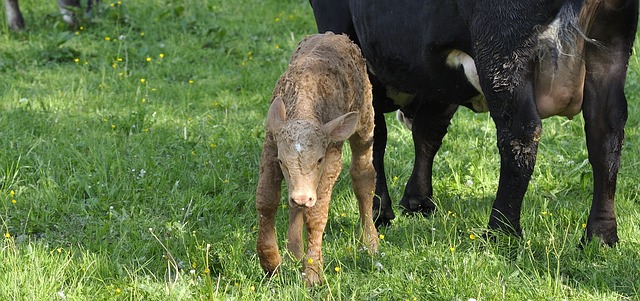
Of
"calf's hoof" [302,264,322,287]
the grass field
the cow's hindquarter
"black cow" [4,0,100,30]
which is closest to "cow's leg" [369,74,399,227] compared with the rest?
the grass field

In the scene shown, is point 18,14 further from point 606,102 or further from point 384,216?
point 606,102

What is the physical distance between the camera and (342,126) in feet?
15.9

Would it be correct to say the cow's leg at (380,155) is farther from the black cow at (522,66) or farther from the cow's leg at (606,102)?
the cow's leg at (606,102)

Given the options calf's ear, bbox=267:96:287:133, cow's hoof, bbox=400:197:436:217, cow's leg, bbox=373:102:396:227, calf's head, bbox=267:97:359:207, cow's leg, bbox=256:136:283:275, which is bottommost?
cow's hoof, bbox=400:197:436:217

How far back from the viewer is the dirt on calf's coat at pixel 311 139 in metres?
4.65

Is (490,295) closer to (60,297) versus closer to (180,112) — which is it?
(60,297)

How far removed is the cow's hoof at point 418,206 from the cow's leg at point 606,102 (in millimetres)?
1279

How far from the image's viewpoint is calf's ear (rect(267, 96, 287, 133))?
15.6 feet

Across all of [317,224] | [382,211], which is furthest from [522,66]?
[382,211]

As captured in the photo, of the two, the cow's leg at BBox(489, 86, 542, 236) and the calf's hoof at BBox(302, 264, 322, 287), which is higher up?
the cow's leg at BBox(489, 86, 542, 236)

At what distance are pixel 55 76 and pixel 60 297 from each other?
5232 millimetres

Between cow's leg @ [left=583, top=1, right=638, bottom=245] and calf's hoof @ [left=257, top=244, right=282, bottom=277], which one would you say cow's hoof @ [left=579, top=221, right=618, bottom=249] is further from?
calf's hoof @ [left=257, top=244, right=282, bottom=277]

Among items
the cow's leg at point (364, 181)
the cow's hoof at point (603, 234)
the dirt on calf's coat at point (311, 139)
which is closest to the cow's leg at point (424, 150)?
the cow's leg at point (364, 181)

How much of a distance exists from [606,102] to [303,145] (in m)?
1.73
